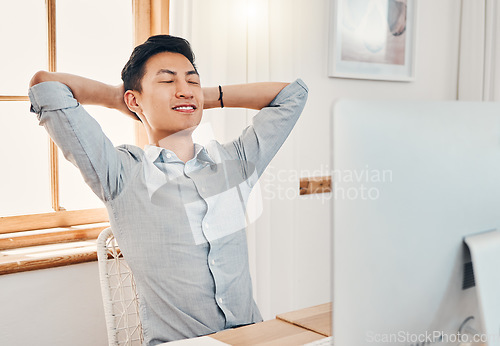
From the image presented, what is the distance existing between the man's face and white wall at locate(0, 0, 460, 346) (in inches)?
14.3

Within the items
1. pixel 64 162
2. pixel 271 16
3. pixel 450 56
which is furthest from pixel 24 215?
pixel 450 56

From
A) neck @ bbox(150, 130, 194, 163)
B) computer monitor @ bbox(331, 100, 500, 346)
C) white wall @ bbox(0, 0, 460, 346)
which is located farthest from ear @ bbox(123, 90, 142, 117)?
computer monitor @ bbox(331, 100, 500, 346)

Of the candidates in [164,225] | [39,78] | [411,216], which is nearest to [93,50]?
[39,78]

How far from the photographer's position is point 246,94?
5.47 ft

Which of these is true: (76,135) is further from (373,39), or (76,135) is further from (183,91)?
(373,39)

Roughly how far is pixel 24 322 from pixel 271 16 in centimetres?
134

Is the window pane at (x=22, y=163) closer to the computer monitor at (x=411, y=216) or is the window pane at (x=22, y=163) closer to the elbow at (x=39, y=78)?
the elbow at (x=39, y=78)

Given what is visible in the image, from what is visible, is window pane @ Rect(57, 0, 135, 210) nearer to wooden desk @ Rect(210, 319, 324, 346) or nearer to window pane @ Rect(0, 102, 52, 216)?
window pane @ Rect(0, 102, 52, 216)

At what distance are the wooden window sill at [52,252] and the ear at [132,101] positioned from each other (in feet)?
1.54

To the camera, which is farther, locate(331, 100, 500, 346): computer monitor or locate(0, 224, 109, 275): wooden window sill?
locate(0, 224, 109, 275): wooden window sill

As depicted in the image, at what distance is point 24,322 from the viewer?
1.58 meters

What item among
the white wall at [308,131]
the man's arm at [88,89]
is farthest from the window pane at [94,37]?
the white wall at [308,131]

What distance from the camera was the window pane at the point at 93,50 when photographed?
185 centimetres

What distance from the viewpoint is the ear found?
151 centimetres
